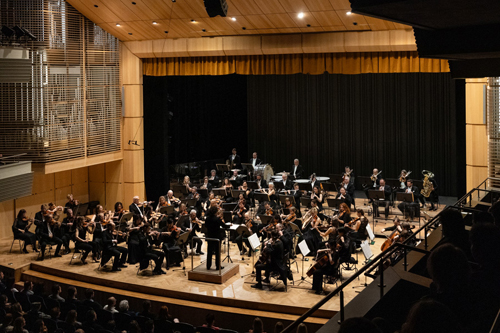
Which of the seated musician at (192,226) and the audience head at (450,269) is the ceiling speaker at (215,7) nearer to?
the seated musician at (192,226)

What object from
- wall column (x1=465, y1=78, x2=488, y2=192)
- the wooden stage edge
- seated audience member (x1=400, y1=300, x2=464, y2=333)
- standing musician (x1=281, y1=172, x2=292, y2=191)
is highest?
wall column (x1=465, y1=78, x2=488, y2=192)

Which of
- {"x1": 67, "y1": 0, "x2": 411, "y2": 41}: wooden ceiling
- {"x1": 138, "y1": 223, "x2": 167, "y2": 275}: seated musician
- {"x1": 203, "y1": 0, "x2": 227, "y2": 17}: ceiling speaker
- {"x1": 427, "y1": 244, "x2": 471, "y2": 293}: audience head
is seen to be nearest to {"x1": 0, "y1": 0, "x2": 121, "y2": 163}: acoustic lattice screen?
{"x1": 67, "y1": 0, "x2": 411, "y2": 41}: wooden ceiling

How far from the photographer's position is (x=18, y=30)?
12.8 metres

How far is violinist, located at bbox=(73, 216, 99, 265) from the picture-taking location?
12133 mm

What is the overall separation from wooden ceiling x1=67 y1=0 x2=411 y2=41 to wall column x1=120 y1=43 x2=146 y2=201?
89cm

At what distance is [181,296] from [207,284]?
2.14 ft

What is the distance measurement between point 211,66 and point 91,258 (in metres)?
6.70

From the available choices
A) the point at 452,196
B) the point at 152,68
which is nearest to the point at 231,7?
the point at 152,68

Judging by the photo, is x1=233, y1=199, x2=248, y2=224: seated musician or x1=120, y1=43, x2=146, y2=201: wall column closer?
x1=233, y1=199, x2=248, y2=224: seated musician

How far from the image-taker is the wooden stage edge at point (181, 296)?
30.8ft

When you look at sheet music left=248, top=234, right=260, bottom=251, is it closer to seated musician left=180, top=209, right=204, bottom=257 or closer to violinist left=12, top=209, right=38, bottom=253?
seated musician left=180, top=209, right=204, bottom=257

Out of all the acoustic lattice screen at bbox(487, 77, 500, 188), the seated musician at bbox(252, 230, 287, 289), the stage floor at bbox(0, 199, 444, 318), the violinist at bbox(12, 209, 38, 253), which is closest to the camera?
the stage floor at bbox(0, 199, 444, 318)

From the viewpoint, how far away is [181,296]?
10312 millimetres

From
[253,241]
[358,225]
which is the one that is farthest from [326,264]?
[358,225]
